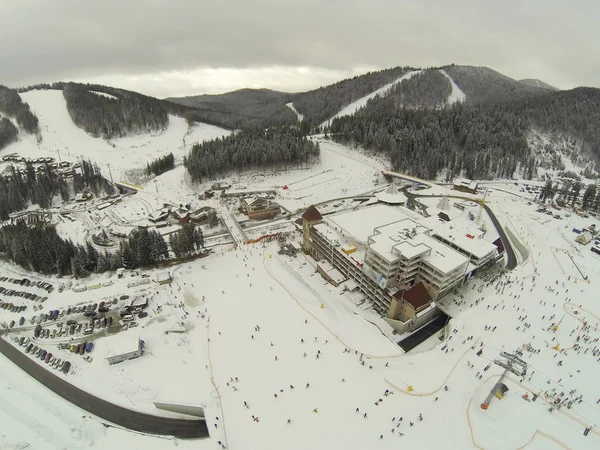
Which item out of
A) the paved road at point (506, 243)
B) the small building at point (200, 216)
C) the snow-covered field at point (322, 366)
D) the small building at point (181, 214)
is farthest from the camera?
the small building at point (181, 214)

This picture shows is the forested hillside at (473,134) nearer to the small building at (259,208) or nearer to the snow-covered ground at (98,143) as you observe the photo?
the small building at (259,208)

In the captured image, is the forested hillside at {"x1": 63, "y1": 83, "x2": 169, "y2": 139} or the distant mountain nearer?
the distant mountain

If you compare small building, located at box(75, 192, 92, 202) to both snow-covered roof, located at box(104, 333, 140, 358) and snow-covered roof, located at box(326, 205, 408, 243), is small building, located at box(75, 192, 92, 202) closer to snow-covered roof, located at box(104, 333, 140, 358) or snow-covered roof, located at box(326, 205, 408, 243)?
snow-covered roof, located at box(104, 333, 140, 358)

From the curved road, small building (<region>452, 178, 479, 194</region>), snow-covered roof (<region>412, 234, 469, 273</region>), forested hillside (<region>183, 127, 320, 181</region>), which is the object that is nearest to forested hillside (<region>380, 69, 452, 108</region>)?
forested hillside (<region>183, 127, 320, 181</region>)

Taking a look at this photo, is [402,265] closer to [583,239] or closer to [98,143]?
[583,239]

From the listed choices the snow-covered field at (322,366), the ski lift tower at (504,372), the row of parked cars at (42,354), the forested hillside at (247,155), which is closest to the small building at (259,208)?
the snow-covered field at (322,366)

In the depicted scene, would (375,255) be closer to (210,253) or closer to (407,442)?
(407,442)

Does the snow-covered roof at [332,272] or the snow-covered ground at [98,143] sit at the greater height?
the snow-covered ground at [98,143]
